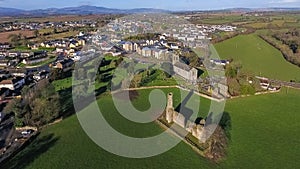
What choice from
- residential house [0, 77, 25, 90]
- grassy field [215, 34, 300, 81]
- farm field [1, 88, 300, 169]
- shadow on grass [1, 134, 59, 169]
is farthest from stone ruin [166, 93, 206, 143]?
grassy field [215, 34, 300, 81]

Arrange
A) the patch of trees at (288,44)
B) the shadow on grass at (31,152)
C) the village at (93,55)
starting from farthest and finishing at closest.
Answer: the patch of trees at (288,44) < the village at (93,55) < the shadow on grass at (31,152)

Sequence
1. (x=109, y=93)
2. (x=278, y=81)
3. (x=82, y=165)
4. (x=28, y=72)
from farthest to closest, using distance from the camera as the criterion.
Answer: (x=28, y=72), (x=278, y=81), (x=109, y=93), (x=82, y=165)

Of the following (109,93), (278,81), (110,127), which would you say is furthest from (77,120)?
(278,81)

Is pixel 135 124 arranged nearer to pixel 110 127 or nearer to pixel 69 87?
pixel 110 127

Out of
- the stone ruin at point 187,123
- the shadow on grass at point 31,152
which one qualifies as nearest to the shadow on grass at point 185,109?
the stone ruin at point 187,123

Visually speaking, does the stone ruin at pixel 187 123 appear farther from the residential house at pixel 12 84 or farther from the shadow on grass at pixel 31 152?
the residential house at pixel 12 84

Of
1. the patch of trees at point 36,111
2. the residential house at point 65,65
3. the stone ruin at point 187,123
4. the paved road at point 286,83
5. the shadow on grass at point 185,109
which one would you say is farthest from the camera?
the residential house at point 65,65
